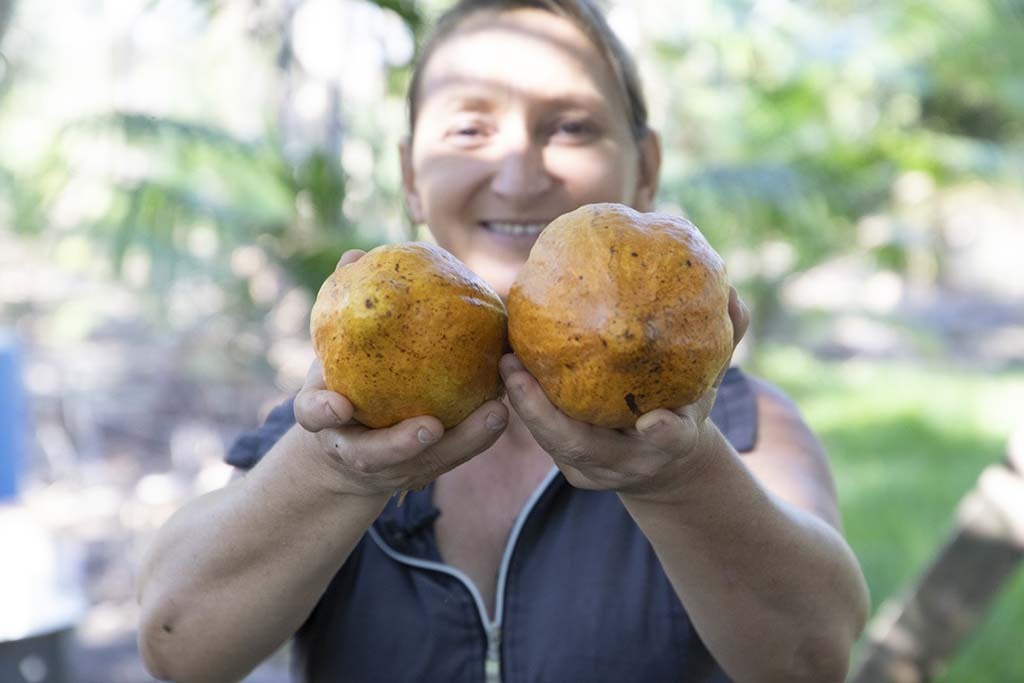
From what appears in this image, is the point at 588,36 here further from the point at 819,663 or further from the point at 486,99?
the point at 819,663

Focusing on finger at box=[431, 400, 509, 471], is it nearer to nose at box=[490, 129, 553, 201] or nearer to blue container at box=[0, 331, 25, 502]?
nose at box=[490, 129, 553, 201]

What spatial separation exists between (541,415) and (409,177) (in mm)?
1015

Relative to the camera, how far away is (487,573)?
5.67 feet

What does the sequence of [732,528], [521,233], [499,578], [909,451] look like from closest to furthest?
[732,528]
[499,578]
[521,233]
[909,451]

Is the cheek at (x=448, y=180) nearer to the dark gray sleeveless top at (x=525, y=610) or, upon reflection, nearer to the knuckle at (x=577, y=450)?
the dark gray sleeveless top at (x=525, y=610)

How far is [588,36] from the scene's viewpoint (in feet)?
5.99

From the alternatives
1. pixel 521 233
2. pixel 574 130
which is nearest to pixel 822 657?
pixel 521 233

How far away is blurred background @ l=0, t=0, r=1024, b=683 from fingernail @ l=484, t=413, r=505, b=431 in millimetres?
2197

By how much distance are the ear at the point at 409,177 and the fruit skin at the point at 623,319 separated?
81 cm

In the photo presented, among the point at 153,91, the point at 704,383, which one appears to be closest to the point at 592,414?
the point at 704,383

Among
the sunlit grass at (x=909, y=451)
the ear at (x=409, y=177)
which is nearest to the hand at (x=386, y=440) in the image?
the ear at (x=409, y=177)

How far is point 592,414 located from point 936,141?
9.13 metres

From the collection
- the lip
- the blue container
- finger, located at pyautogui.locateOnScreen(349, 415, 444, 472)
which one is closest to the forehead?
the lip

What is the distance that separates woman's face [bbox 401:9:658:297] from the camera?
1.76 meters
